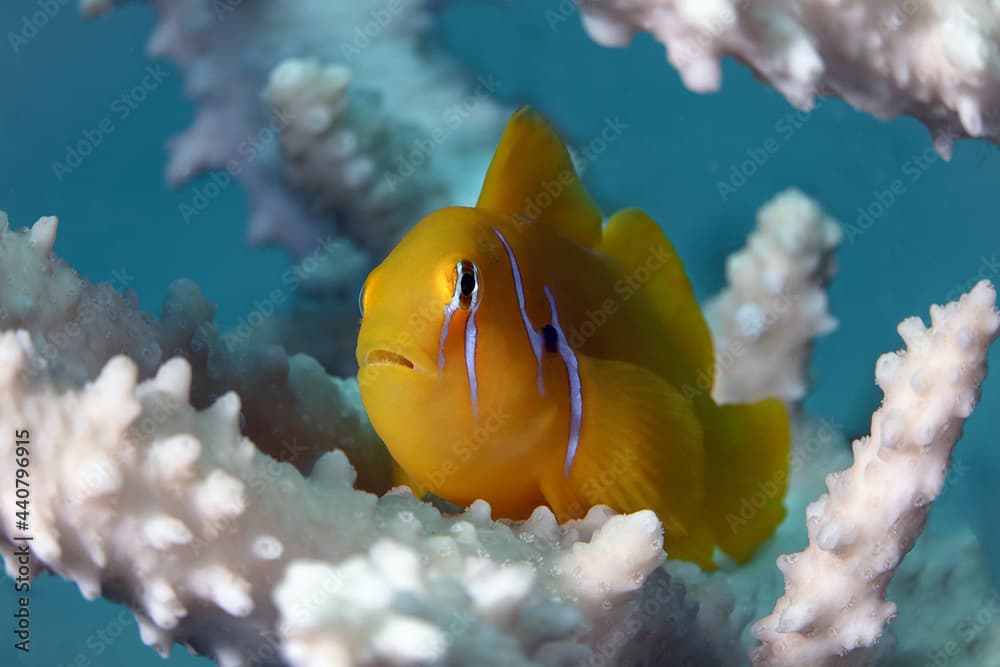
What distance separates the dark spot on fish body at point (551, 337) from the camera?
5.86 ft

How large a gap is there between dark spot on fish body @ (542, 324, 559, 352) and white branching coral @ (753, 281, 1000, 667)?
64 centimetres

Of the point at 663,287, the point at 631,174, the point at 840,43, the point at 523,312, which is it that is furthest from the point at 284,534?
the point at 631,174

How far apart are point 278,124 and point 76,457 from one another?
4.81 ft

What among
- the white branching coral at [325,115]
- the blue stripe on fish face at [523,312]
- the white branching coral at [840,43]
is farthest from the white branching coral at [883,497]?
the white branching coral at [325,115]

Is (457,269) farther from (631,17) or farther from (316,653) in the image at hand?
(316,653)

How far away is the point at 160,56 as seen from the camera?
225 centimetres

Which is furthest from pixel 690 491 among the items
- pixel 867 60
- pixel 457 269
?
pixel 867 60

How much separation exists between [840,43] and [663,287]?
36.6 inches

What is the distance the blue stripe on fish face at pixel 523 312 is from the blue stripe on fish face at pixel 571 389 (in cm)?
9

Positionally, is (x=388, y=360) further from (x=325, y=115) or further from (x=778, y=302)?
(x=778, y=302)

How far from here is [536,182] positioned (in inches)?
79.0

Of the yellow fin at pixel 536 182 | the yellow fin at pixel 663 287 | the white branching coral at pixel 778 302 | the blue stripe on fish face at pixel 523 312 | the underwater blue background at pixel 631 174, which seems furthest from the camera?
the white branching coral at pixel 778 302

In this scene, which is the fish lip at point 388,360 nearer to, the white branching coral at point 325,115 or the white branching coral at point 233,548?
the white branching coral at point 233,548

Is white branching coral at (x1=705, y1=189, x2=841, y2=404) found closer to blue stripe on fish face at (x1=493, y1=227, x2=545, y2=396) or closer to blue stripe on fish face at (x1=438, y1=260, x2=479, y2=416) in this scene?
blue stripe on fish face at (x1=493, y1=227, x2=545, y2=396)
